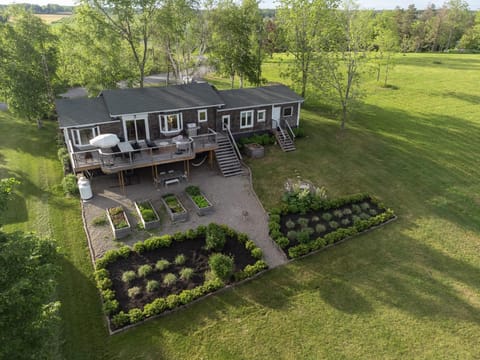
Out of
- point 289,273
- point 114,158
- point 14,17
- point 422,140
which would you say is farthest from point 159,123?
point 422,140

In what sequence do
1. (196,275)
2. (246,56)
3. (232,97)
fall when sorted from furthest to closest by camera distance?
(246,56)
(232,97)
(196,275)

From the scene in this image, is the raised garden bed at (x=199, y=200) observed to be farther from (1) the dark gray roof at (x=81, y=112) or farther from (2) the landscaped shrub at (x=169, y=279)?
(1) the dark gray roof at (x=81, y=112)

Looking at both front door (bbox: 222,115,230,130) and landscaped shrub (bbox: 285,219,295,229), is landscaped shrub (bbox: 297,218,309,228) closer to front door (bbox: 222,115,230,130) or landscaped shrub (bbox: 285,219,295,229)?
landscaped shrub (bbox: 285,219,295,229)

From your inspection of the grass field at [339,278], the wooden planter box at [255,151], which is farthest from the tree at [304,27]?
the wooden planter box at [255,151]

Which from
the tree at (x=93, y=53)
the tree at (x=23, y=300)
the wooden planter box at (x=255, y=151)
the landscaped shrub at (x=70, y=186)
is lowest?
the landscaped shrub at (x=70, y=186)

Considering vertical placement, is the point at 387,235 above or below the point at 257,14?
below

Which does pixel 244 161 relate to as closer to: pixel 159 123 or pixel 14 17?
pixel 159 123

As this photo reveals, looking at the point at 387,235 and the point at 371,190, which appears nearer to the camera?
the point at 387,235
